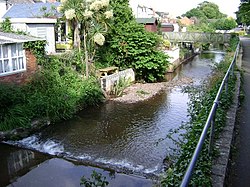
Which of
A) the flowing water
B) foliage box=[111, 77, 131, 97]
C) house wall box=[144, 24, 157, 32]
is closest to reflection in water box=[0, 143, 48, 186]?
the flowing water

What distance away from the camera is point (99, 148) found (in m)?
9.43

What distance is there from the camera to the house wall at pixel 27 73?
40.6 ft

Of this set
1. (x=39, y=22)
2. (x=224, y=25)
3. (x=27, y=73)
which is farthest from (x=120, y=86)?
(x=224, y=25)

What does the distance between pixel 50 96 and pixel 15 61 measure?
2197 mm

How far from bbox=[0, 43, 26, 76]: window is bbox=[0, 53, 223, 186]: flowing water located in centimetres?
329

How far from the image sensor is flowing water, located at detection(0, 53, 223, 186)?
770cm

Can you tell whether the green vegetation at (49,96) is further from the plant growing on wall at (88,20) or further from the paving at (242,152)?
the paving at (242,152)

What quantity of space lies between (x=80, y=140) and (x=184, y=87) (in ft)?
36.0

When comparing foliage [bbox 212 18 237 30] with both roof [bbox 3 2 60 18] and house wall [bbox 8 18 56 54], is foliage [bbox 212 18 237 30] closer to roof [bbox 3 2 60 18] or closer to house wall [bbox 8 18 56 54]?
roof [bbox 3 2 60 18]

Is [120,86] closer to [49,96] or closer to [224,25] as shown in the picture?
[49,96]

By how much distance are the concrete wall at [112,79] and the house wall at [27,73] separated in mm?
4004

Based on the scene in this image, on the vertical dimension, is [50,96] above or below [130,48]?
below

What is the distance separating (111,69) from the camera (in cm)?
1828

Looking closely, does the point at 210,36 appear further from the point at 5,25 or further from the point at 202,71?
the point at 5,25
